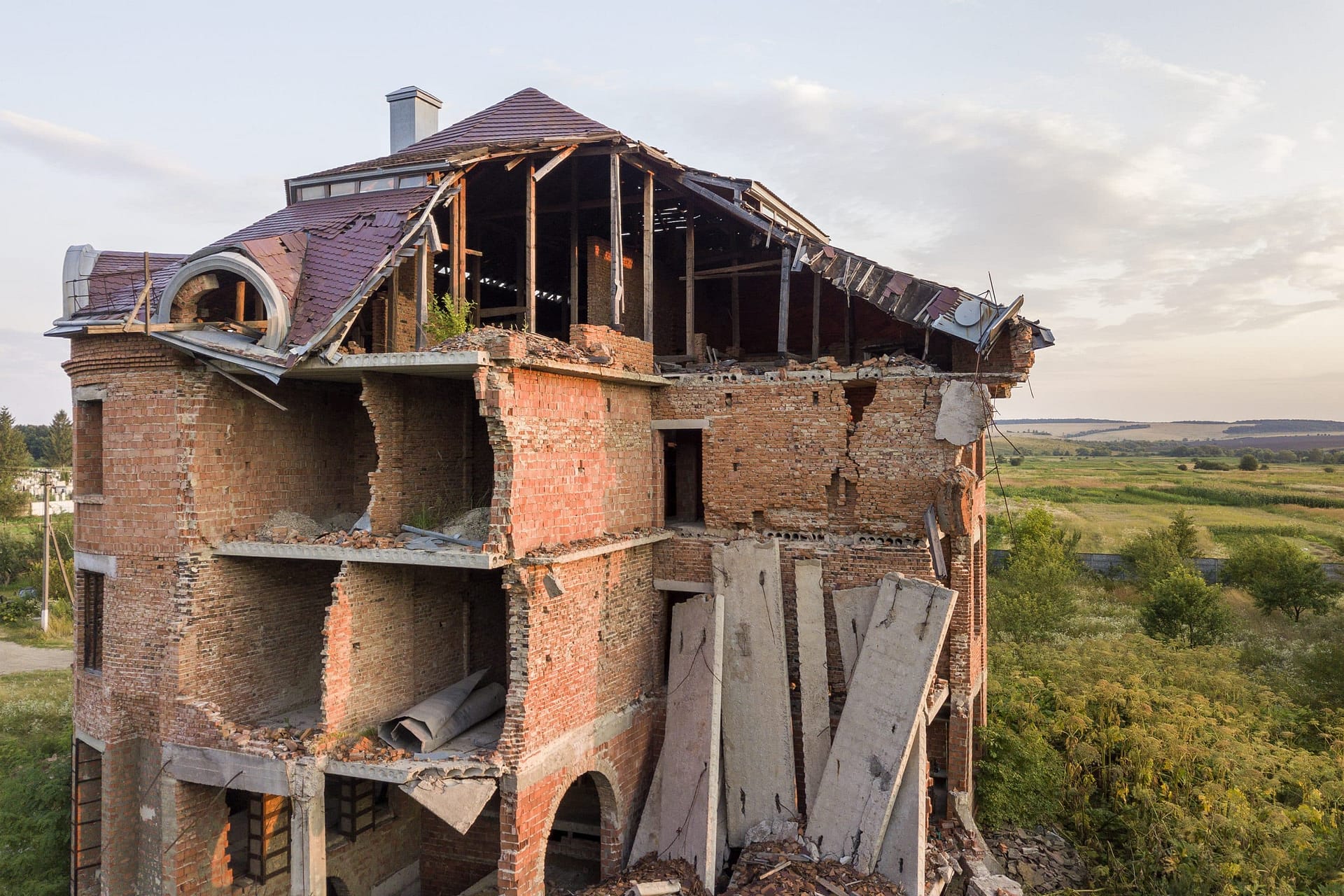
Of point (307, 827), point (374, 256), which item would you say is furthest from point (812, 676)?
point (374, 256)

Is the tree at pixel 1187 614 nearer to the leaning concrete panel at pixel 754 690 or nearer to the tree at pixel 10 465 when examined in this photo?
the leaning concrete panel at pixel 754 690

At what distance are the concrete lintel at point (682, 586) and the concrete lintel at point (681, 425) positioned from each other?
2.31 meters

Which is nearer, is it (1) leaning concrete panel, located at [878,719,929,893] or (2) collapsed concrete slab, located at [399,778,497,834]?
(2) collapsed concrete slab, located at [399,778,497,834]

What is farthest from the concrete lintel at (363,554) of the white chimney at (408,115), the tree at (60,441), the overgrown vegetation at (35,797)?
the tree at (60,441)

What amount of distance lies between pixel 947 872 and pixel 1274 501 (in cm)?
5879

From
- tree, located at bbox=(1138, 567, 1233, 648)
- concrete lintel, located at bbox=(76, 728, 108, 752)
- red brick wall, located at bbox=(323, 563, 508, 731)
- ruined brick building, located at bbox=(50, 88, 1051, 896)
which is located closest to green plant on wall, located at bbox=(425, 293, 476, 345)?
ruined brick building, located at bbox=(50, 88, 1051, 896)

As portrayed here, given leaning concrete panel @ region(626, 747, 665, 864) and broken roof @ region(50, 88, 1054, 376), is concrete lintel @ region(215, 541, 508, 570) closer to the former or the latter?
broken roof @ region(50, 88, 1054, 376)

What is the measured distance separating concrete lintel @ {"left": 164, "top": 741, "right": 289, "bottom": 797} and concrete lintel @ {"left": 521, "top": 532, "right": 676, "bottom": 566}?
12.2 feet

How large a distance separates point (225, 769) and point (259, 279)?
5.82 meters

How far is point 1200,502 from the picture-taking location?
2258 inches

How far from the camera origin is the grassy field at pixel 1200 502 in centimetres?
4184

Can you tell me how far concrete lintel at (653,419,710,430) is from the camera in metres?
12.0

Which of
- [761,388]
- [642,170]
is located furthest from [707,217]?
[761,388]

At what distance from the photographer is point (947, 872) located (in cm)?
991
